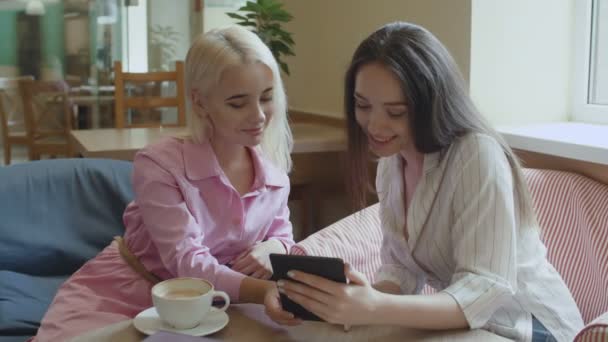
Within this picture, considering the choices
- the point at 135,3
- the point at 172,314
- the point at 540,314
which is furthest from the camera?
the point at 135,3

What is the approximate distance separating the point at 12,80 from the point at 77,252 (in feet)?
13.8

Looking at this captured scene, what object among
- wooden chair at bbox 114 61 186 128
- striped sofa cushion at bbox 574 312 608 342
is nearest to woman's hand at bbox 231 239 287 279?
striped sofa cushion at bbox 574 312 608 342

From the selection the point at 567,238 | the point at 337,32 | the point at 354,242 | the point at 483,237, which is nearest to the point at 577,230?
the point at 567,238

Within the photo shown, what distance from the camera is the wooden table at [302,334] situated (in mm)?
991

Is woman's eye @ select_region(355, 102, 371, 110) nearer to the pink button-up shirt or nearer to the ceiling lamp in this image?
the pink button-up shirt

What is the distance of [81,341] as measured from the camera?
100cm

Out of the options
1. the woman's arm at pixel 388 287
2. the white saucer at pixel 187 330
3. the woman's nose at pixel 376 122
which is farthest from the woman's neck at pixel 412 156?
the white saucer at pixel 187 330

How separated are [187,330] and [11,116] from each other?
512 centimetres

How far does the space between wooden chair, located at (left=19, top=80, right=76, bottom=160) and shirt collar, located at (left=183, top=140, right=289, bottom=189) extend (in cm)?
397

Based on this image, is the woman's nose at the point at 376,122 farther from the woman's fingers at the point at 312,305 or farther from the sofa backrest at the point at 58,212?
the sofa backrest at the point at 58,212

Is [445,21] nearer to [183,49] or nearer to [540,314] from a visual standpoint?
[540,314]

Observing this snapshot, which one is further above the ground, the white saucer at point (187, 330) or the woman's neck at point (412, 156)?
the woman's neck at point (412, 156)

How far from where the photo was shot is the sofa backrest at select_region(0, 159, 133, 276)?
1.88m

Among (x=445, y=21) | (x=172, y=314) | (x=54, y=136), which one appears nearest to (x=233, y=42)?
(x=172, y=314)
